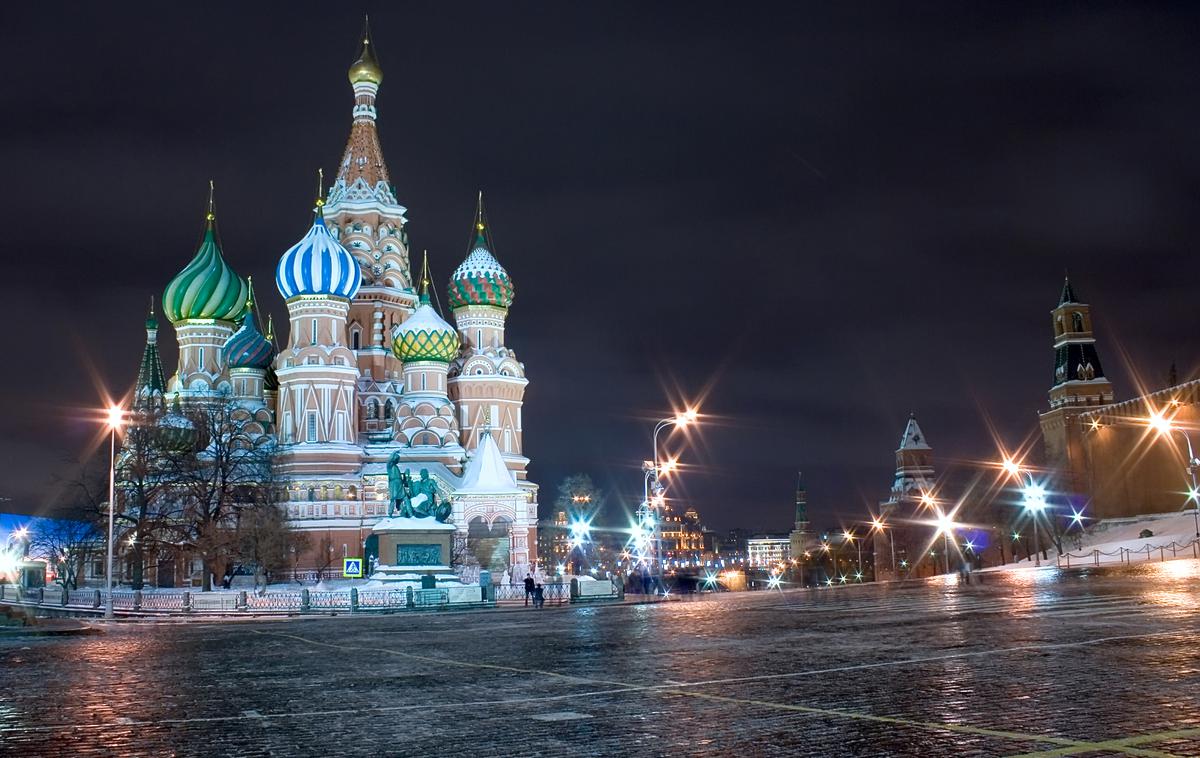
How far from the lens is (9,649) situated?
21984 millimetres

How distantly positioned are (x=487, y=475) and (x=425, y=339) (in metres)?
12.5

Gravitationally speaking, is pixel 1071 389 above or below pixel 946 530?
above

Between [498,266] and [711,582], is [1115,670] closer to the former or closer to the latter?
[711,582]

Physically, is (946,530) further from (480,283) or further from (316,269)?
(316,269)

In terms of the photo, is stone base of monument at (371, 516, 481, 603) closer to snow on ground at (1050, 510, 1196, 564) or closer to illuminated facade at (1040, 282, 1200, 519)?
snow on ground at (1050, 510, 1196, 564)

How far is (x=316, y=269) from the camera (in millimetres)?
69500

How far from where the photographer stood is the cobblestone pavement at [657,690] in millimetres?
9023

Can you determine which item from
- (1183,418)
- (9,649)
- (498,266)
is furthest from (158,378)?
(1183,418)

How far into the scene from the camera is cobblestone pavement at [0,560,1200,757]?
902 cm

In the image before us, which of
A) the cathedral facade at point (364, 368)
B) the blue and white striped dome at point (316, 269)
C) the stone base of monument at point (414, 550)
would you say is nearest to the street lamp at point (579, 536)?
the cathedral facade at point (364, 368)

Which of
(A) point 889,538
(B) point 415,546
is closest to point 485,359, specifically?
(B) point 415,546

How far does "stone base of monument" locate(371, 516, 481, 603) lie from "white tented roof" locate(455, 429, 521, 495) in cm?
1490

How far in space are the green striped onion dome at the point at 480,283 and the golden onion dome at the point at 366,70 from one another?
1505 centimetres

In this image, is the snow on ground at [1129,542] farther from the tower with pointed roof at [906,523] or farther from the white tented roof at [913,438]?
the white tented roof at [913,438]
